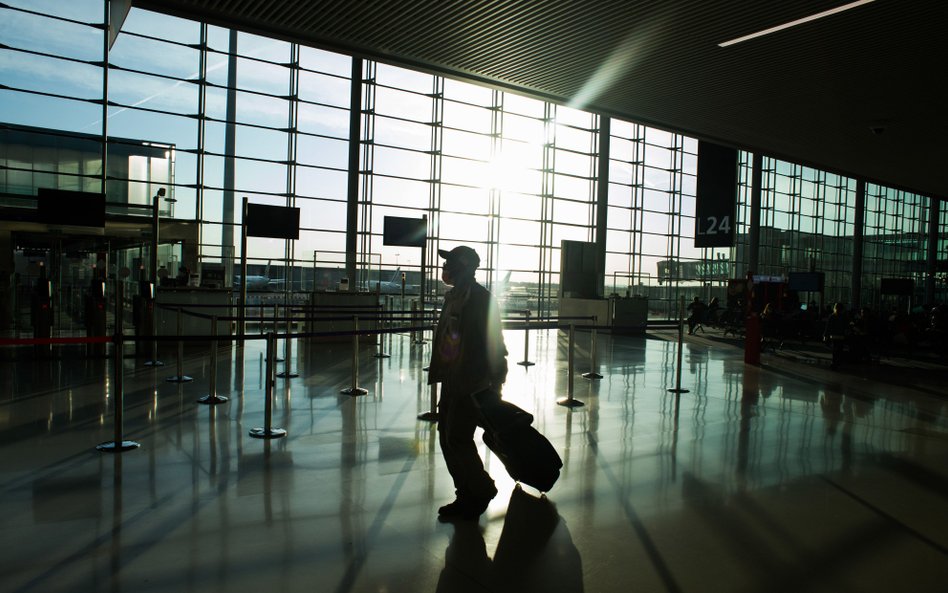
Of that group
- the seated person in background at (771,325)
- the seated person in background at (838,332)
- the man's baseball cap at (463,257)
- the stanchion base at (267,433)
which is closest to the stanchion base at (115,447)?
the stanchion base at (267,433)

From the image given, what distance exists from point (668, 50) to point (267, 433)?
802 centimetres

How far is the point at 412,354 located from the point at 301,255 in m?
8.00

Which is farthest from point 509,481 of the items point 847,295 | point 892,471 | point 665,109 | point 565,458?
point 847,295

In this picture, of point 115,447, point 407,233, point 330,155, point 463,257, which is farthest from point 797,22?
point 330,155

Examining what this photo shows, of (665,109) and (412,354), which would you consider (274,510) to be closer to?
(412,354)

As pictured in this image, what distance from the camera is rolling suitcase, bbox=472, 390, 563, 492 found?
4.19 m

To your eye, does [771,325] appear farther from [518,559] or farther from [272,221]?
[518,559]

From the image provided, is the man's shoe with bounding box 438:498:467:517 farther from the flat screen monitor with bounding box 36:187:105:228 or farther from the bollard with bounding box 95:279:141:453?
the flat screen monitor with bounding box 36:187:105:228

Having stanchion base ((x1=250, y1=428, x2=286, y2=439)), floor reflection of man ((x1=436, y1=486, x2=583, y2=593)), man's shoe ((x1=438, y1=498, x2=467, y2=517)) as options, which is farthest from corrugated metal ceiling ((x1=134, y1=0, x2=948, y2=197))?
floor reflection of man ((x1=436, y1=486, x2=583, y2=593))

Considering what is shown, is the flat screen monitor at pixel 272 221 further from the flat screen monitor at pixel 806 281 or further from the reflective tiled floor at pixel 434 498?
the flat screen monitor at pixel 806 281

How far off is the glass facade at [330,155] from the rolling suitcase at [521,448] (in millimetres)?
14547

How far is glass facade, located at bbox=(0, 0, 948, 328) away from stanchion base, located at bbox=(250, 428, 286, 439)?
43.8 feet

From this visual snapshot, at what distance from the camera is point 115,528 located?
12.0ft

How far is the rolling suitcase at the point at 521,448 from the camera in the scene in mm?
4188
